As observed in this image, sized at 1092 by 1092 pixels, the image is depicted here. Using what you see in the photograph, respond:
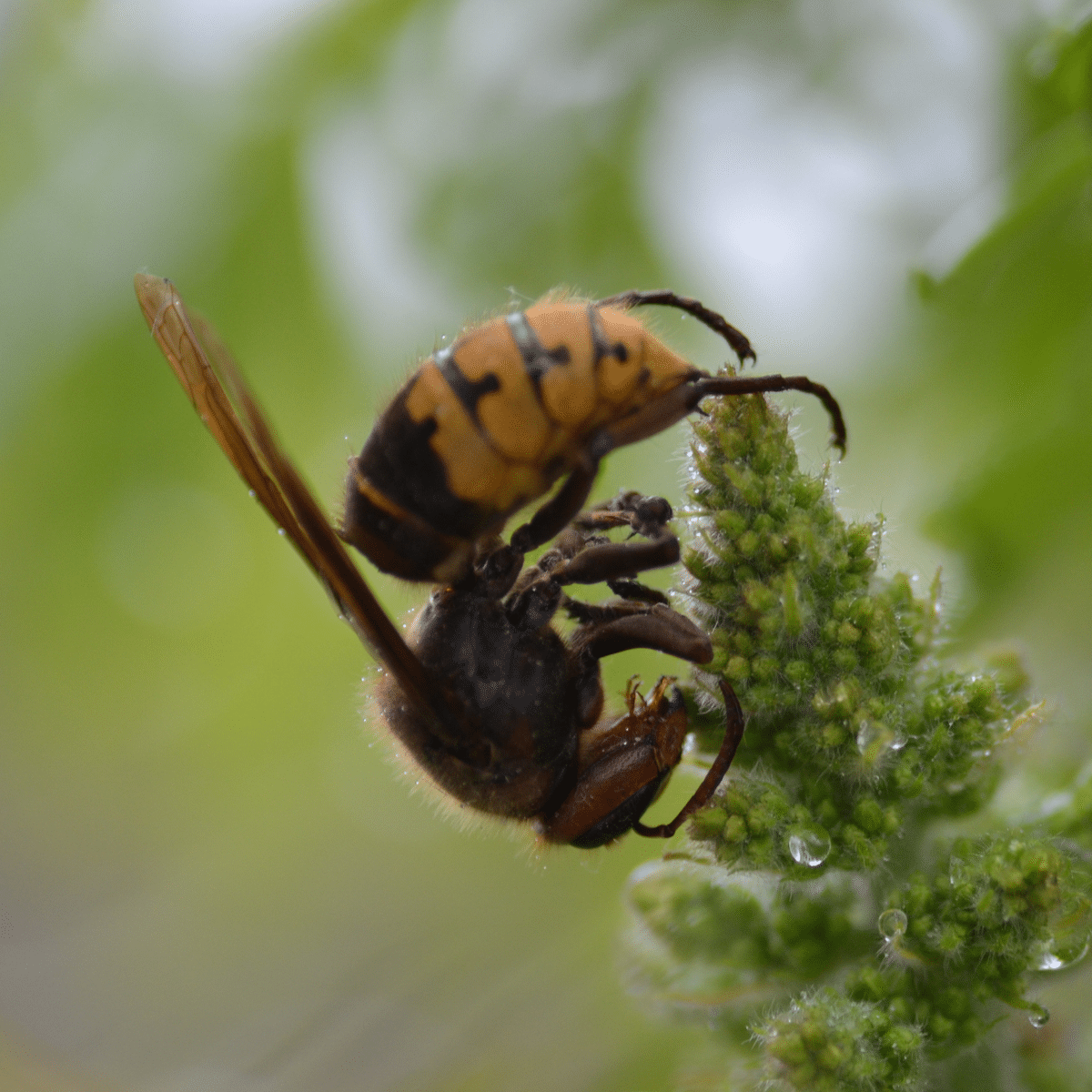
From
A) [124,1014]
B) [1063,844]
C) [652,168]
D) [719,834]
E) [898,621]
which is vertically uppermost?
[652,168]

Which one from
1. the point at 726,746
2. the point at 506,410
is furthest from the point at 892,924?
the point at 506,410

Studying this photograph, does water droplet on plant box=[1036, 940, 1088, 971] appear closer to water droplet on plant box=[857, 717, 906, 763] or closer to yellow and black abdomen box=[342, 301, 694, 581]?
water droplet on plant box=[857, 717, 906, 763]

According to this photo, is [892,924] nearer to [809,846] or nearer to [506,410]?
[809,846]

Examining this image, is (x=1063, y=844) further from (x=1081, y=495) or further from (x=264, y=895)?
(x=264, y=895)

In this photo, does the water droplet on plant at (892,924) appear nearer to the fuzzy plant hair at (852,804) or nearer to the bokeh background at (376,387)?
the fuzzy plant hair at (852,804)

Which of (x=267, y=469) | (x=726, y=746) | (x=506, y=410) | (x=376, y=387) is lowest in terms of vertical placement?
(x=726, y=746)

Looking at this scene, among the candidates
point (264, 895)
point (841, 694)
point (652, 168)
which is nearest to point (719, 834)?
point (841, 694)
